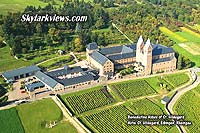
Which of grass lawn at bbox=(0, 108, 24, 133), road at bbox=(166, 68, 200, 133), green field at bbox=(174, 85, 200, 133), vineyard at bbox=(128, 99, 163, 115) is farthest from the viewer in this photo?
road at bbox=(166, 68, 200, 133)

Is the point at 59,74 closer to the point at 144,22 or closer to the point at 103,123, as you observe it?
the point at 103,123

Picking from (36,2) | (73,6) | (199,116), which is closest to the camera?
(199,116)

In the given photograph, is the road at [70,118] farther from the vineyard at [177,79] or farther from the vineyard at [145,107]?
the vineyard at [177,79]

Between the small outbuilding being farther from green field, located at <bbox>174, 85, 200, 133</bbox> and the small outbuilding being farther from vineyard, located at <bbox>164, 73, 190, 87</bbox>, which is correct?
green field, located at <bbox>174, 85, 200, 133</bbox>

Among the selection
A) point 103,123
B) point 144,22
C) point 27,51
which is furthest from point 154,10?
point 103,123

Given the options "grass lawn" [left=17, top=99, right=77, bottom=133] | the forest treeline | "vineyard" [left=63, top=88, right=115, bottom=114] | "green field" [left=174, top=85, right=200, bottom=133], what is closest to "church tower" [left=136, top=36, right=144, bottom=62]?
"green field" [left=174, top=85, right=200, bottom=133]

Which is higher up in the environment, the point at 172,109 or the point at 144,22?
the point at 144,22

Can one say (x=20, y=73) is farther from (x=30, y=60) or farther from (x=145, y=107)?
(x=145, y=107)
